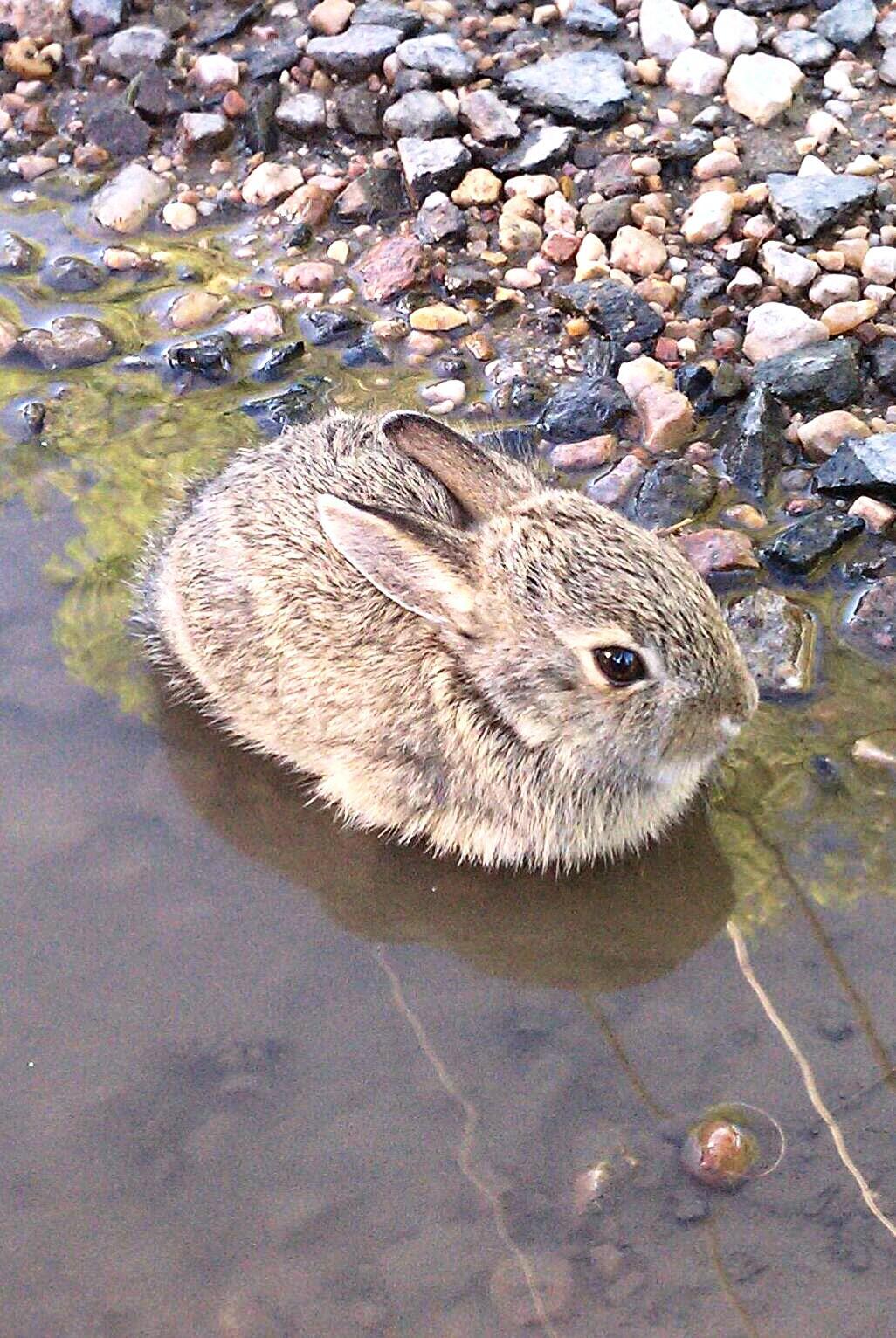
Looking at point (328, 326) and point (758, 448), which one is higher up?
point (328, 326)

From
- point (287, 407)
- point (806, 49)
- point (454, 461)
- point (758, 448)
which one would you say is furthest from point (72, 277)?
point (806, 49)

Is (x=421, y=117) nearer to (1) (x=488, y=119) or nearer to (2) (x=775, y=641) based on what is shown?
(1) (x=488, y=119)

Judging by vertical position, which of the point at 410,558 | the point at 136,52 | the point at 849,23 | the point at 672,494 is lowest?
the point at 672,494

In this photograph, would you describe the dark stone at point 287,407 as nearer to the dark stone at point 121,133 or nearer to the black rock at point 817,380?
the black rock at point 817,380

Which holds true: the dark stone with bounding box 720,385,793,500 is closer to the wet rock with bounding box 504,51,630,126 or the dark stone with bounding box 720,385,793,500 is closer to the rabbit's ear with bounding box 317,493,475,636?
the rabbit's ear with bounding box 317,493,475,636

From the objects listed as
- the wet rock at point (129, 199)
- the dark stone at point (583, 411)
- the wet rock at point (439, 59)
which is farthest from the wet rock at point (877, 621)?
the wet rock at point (129, 199)

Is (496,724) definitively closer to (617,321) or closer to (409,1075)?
(409,1075)
